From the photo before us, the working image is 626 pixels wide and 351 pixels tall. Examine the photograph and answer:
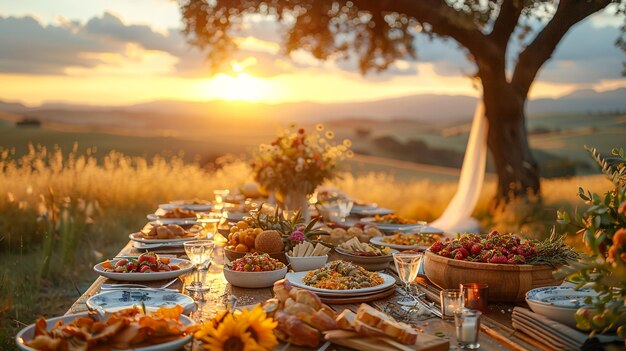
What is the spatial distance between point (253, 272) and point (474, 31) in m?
7.35

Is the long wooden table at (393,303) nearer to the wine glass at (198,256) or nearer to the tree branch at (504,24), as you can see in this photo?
the wine glass at (198,256)

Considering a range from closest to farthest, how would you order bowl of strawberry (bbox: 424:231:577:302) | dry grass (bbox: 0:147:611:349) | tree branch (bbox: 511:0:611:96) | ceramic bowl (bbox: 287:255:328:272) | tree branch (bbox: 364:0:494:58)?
bowl of strawberry (bbox: 424:231:577:302)
ceramic bowl (bbox: 287:255:328:272)
dry grass (bbox: 0:147:611:349)
tree branch (bbox: 511:0:611:96)
tree branch (bbox: 364:0:494:58)

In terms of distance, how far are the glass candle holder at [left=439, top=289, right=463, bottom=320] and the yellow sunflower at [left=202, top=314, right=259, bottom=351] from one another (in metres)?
0.77

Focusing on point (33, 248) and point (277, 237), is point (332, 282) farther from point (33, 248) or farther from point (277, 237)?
point (33, 248)

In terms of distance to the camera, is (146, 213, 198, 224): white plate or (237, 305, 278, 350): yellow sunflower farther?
(146, 213, 198, 224): white plate

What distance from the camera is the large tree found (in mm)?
9117

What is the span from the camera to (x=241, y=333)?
184cm

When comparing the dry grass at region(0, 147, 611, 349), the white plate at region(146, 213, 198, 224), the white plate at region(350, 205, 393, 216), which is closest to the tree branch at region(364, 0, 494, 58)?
the dry grass at region(0, 147, 611, 349)

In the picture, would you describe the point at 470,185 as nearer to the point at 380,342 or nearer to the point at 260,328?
the point at 380,342

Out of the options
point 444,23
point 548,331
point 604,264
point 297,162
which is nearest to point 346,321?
point 548,331

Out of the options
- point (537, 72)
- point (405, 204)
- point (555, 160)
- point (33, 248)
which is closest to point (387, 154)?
point (555, 160)

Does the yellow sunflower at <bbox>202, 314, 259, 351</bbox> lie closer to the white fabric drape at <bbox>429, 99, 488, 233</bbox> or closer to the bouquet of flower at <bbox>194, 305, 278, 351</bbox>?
the bouquet of flower at <bbox>194, 305, 278, 351</bbox>

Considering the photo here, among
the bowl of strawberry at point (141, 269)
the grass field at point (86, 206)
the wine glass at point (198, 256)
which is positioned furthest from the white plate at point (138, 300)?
the grass field at point (86, 206)

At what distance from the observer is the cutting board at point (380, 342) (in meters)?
1.92
